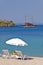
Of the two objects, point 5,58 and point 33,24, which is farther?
point 33,24

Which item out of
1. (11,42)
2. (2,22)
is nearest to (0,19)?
(2,22)

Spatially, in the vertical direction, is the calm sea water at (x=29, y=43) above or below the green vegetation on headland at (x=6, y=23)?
above

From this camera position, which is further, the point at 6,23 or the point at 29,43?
the point at 6,23

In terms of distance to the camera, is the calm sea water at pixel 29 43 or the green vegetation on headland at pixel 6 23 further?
the green vegetation on headland at pixel 6 23

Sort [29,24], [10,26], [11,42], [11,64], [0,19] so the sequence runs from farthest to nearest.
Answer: [10,26]
[0,19]
[29,24]
[11,42]
[11,64]

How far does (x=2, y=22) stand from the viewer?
12425cm

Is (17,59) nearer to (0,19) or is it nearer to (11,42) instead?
(11,42)

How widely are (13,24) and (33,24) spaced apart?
16491mm

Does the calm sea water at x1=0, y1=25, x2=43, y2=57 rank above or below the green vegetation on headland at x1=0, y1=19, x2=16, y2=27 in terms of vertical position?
above

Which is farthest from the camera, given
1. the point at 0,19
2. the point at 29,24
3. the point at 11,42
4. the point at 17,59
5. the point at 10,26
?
the point at 10,26

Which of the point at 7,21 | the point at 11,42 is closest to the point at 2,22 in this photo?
the point at 7,21

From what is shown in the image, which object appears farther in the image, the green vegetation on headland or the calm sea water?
the green vegetation on headland

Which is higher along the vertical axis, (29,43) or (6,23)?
(29,43)

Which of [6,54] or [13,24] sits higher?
[6,54]
